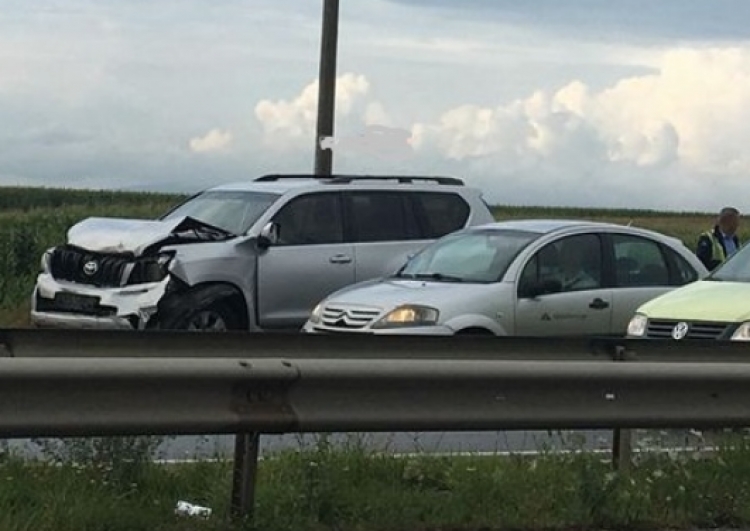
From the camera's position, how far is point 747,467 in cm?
805

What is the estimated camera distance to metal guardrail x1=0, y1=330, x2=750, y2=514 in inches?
235

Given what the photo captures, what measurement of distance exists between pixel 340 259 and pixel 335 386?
30.8 feet

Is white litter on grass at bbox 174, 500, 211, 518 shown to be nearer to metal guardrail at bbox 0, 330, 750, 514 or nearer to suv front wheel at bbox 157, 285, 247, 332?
metal guardrail at bbox 0, 330, 750, 514

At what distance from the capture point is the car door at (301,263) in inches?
608

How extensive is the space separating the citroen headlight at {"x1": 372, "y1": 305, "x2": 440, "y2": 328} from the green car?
1.62m

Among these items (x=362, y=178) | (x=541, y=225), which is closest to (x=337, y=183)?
(x=362, y=178)

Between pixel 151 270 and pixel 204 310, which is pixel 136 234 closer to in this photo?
pixel 151 270

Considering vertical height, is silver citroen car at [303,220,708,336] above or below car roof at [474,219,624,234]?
below

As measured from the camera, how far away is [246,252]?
15.2m

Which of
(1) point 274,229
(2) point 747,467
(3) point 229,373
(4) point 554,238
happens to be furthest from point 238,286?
(3) point 229,373

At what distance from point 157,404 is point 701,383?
2.74 m

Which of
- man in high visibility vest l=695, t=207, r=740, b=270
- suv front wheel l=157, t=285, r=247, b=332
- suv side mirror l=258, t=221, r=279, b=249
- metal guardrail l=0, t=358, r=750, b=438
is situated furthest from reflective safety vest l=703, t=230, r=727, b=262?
metal guardrail l=0, t=358, r=750, b=438

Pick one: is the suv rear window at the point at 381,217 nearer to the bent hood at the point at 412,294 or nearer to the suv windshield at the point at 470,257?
the suv windshield at the point at 470,257

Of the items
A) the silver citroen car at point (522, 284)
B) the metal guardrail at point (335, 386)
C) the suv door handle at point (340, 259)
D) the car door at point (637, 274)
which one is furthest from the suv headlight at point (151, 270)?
the metal guardrail at point (335, 386)
